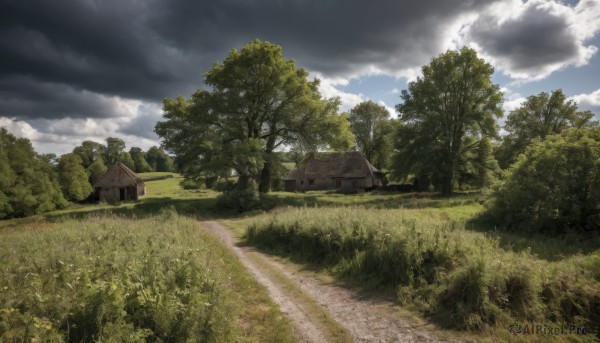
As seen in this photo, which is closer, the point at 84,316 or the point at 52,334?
the point at 52,334

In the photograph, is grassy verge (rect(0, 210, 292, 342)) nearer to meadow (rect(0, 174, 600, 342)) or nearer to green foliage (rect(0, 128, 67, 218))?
meadow (rect(0, 174, 600, 342))

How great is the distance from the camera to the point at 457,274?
8328mm

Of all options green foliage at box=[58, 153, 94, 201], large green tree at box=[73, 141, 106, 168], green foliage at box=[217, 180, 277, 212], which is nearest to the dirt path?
green foliage at box=[217, 180, 277, 212]

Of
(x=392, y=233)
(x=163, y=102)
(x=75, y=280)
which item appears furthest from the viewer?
(x=163, y=102)

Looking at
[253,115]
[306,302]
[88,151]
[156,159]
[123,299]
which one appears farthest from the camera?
[156,159]

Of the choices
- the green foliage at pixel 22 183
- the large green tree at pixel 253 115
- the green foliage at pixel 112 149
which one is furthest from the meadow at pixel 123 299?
the green foliage at pixel 112 149

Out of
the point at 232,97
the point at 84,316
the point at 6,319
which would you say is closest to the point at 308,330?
the point at 84,316

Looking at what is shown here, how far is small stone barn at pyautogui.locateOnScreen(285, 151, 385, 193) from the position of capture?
5116 cm

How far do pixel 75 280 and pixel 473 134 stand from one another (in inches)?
1715

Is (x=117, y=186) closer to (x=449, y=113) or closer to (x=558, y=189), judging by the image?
(x=449, y=113)

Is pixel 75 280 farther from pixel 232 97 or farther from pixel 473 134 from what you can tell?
pixel 473 134

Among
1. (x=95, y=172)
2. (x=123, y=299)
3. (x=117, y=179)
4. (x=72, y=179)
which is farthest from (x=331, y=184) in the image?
(x=123, y=299)

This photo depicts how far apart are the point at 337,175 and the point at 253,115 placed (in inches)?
851

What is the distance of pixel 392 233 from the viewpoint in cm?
1088
